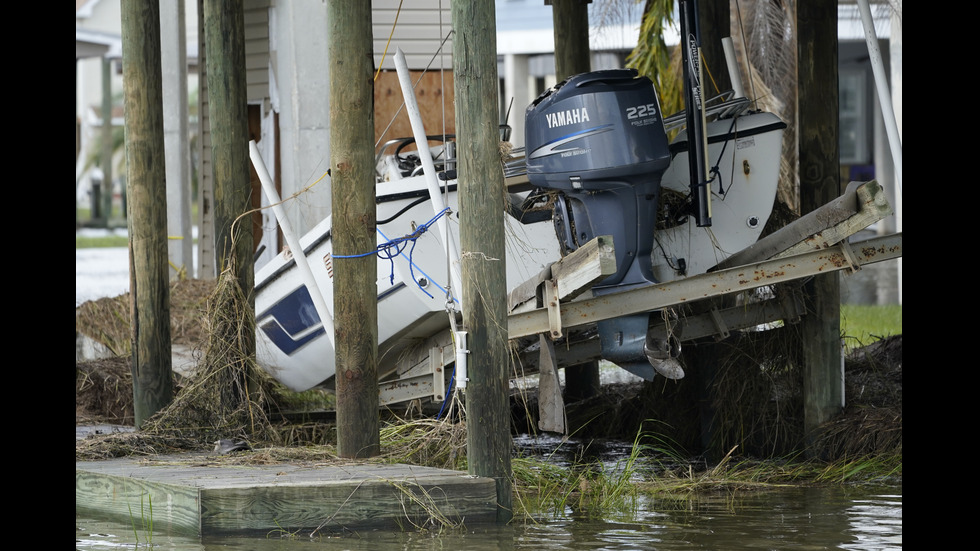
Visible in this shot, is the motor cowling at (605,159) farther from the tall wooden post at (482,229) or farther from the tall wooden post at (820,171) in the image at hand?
the tall wooden post at (820,171)

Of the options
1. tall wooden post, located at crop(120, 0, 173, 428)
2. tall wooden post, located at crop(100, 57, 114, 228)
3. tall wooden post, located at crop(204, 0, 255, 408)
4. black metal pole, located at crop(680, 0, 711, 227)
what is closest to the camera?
black metal pole, located at crop(680, 0, 711, 227)

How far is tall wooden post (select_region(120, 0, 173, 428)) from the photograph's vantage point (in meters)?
8.26

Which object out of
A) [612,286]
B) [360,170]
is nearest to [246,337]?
[360,170]

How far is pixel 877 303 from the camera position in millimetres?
20500

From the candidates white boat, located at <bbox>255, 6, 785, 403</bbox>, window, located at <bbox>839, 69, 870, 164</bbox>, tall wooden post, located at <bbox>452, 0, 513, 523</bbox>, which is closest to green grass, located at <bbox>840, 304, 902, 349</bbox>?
white boat, located at <bbox>255, 6, 785, 403</bbox>

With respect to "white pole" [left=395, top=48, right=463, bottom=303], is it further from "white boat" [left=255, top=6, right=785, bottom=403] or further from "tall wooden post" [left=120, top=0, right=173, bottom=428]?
"tall wooden post" [left=120, top=0, right=173, bottom=428]

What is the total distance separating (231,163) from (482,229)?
261cm

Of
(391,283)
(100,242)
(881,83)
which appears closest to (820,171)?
(881,83)

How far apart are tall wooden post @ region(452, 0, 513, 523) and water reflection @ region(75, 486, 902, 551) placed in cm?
47

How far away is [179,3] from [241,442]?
29.5ft

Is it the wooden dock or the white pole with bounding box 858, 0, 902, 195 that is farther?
the white pole with bounding box 858, 0, 902, 195

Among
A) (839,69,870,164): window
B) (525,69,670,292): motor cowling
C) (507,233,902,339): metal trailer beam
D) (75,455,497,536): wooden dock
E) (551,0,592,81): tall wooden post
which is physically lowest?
(75,455,497,536): wooden dock

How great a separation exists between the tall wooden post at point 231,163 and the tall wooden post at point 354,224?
1.43m
